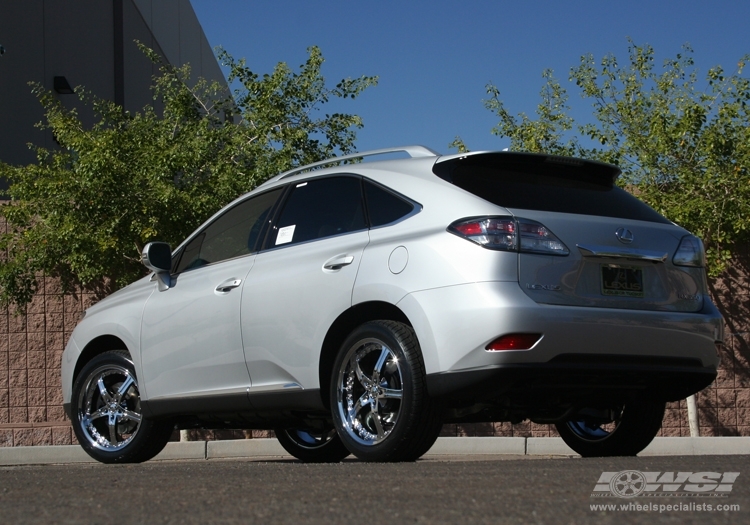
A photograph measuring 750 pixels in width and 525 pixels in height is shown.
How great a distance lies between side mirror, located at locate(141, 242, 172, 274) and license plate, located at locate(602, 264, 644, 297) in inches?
126

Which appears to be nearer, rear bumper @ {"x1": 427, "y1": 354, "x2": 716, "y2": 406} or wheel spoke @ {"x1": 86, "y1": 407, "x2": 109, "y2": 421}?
rear bumper @ {"x1": 427, "y1": 354, "x2": 716, "y2": 406}

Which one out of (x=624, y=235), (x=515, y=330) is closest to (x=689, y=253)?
(x=624, y=235)

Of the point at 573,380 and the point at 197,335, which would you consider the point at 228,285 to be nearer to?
the point at 197,335

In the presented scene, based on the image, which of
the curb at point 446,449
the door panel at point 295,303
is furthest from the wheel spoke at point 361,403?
the curb at point 446,449

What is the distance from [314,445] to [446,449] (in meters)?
3.52

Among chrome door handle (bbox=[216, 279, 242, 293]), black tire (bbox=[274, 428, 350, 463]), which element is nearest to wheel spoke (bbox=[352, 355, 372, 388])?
chrome door handle (bbox=[216, 279, 242, 293])

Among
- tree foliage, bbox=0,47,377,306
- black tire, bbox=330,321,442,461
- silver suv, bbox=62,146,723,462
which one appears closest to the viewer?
silver suv, bbox=62,146,723,462

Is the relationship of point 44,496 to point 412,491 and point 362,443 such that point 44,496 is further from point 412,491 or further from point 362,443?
point 362,443

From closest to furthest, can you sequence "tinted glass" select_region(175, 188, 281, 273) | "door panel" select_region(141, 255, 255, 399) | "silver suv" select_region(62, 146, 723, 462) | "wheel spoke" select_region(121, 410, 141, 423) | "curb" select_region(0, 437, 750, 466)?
"silver suv" select_region(62, 146, 723, 462) → "door panel" select_region(141, 255, 255, 399) → "tinted glass" select_region(175, 188, 281, 273) → "wheel spoke" select_region(121, 410, 141, 423) → "curb" select_region(0, 437, 750, 466)

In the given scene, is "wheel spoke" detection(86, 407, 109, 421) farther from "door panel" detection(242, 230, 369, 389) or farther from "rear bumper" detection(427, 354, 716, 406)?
"rear bumper" detection(427, 354, 716, 406)

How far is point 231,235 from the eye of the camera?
7.33 metres

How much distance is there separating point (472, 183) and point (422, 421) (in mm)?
1330

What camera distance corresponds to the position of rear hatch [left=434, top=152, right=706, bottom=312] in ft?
18.3

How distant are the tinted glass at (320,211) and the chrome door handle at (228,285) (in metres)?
0.33
